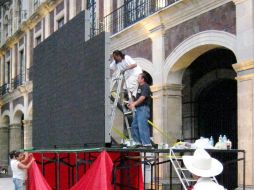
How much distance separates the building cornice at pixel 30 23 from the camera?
91.0 feet

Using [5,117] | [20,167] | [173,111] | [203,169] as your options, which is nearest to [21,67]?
[5,117]

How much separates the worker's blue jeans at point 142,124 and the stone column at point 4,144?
27.7 meters

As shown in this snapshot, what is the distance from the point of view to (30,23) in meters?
31.1

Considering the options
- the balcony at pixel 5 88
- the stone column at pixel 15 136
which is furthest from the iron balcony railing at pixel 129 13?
the balcony at pixel 5 88

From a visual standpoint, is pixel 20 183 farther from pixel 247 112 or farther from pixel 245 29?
pixel 245 29

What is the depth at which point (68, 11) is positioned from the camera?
25000 mm

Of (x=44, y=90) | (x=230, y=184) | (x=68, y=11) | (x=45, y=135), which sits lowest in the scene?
(x=230, y=184)

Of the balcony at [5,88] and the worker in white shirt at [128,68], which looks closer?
the worker in white shirt at [128,68]

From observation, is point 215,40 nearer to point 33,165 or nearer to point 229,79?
point 229,79

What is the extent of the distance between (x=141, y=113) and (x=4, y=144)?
93.0 ft

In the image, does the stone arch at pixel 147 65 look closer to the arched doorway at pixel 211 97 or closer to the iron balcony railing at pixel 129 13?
the iron balcony railing at pixel 129 13

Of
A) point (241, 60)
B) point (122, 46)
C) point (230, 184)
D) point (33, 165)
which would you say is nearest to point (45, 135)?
point (33, 165)

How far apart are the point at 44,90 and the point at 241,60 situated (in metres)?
4.48

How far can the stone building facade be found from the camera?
12.6m
